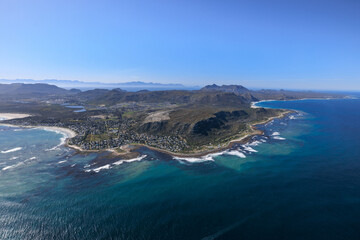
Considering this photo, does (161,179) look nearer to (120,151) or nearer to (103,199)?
(103,199)

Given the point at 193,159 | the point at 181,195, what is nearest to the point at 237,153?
the point at 193,159

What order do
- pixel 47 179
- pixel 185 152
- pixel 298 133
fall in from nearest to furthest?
1. pixel 47 179
2. pixel 185 152
3. pixel 298 133

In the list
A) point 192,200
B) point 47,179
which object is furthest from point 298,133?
point 47,179

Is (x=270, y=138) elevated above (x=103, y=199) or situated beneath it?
elevated above

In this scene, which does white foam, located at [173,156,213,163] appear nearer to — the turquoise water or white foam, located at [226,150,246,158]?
the turquoise water

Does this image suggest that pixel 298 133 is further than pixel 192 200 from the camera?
Yes

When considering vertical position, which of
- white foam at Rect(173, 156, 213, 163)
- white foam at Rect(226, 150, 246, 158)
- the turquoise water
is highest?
white foam at Rect(226, 150, 246, 158)

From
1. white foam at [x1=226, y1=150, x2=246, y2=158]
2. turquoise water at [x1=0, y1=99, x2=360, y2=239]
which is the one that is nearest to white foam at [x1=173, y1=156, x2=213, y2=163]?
turquoise water at [x1=0, y1=99, x2=360, y2=239]

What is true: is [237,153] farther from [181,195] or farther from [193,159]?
[181,195]

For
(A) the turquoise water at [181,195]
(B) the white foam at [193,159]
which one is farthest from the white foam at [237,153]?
(B) the white foam at [193,159]
